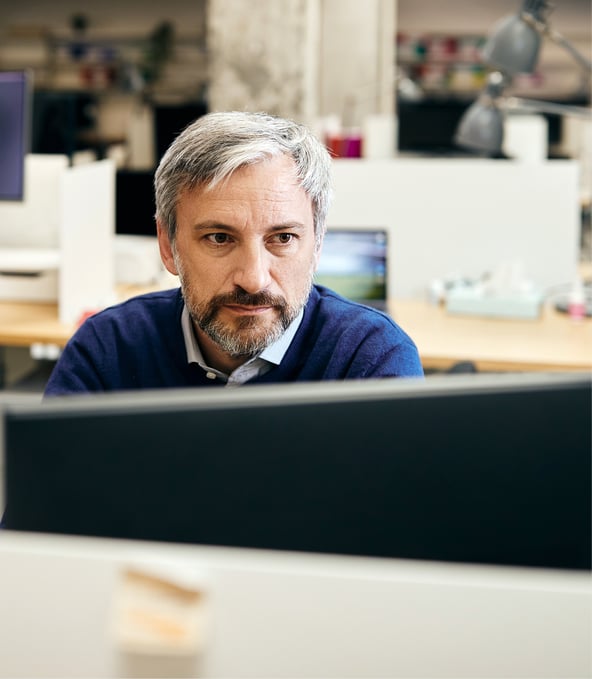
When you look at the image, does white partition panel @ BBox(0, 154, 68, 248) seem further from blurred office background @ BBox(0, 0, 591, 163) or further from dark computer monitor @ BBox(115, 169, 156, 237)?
blurred office background @ BBox(0, 0, 591, 163)

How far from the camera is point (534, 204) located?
317cm

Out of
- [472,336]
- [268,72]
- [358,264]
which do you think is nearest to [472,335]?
[472,336]

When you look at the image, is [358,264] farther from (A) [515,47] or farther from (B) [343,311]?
(B) [343,311]

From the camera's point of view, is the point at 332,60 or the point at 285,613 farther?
the point at 332,60

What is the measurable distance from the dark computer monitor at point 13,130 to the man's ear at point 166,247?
1772mm

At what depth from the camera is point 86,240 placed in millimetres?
2889

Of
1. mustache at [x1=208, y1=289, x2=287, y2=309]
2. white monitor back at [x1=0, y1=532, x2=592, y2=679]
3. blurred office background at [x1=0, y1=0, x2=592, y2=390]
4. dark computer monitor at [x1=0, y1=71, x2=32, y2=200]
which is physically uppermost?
blurred office background at [x1=0, y1=0, x2=592, y2=390]

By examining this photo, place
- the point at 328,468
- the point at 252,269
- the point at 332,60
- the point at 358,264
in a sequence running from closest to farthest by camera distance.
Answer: the point at 328,468, the point at 252,269, the point at 358,264, the point at 332,60

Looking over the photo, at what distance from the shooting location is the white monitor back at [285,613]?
0.46 m

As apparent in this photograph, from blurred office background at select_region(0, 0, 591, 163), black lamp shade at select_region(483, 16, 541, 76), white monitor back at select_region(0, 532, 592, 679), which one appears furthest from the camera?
blurred office background at select_region(0, 0, 591, 163)

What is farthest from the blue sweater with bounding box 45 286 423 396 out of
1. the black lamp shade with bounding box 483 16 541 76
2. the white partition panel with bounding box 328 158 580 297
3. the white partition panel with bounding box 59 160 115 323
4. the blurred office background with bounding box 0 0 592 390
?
the black lamp shade with bounding box 483 16 541 76

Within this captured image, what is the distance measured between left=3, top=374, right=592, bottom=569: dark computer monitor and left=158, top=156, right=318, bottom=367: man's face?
66cm

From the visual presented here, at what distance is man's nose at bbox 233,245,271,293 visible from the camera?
47.7 inches

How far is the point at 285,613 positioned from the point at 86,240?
8.33 ft
